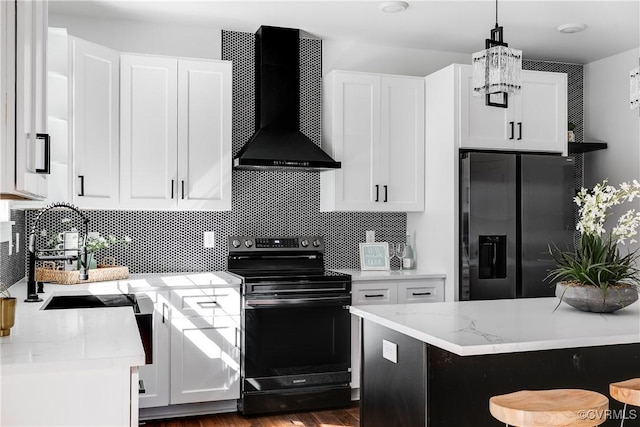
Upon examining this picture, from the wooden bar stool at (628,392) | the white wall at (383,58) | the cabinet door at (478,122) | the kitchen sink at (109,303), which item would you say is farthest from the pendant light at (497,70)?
the white wall at (383,58)

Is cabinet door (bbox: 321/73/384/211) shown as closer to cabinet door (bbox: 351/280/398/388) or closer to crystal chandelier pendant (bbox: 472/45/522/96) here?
cabinet door (bbox: 351/280/398/388)

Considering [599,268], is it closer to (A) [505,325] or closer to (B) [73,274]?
(A) [505,325]

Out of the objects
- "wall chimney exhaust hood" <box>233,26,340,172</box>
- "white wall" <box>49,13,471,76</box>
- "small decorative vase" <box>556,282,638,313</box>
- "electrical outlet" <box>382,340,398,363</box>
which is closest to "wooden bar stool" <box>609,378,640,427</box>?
"small decorative vase" <box>556,282,638,313</box>

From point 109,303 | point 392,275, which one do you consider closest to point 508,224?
point 392,275

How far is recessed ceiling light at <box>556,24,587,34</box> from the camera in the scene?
174 inches

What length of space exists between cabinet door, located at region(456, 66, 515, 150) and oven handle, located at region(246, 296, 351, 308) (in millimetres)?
1372

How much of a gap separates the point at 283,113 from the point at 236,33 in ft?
2.28

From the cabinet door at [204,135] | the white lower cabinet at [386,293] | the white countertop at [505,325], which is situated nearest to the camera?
the white countertop at [505,325]

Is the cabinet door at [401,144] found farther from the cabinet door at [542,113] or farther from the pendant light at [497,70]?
the pendant light at [497,70]

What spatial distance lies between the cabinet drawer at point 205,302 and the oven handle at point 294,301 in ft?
0.35

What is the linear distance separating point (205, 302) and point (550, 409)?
248 cm

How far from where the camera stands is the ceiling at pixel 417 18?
402cm

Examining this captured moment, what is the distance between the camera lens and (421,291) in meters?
4.49

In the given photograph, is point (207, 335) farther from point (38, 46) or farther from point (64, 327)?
point (38, 46)
